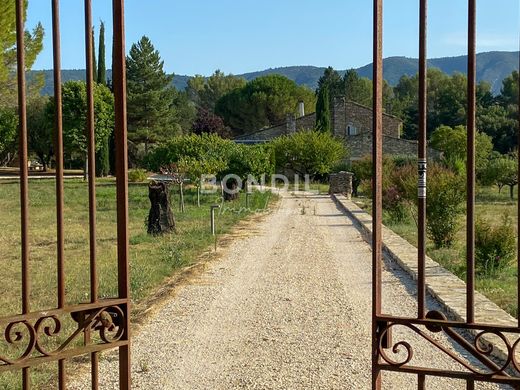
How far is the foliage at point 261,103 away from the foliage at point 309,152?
21354 millimetres

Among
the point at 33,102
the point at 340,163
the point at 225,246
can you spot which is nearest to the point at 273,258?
the point at 225,246

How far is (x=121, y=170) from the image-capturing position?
292 centimetres

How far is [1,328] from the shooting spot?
646 cm

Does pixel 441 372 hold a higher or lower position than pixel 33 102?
lower

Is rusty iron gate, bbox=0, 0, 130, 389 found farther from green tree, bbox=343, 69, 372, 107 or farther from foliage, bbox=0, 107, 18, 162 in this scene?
green tree, bbox=343, 69, 372, 107

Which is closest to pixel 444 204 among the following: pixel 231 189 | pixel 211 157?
pixel 211 157

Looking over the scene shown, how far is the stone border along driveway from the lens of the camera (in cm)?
588

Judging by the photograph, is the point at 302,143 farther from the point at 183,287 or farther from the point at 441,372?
the point at 441,372

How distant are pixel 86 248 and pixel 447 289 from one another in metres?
6.99

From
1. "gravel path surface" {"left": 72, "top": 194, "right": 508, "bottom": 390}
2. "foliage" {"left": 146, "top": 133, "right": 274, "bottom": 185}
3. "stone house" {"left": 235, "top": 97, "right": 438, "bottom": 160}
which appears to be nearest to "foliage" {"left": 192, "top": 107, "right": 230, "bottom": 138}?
"stone house" {"left": 235, "top": 97, "right": 438, "bottom": 160}

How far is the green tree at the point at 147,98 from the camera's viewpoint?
145 feet

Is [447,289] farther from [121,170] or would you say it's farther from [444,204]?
[121,170]

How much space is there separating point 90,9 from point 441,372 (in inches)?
78.6

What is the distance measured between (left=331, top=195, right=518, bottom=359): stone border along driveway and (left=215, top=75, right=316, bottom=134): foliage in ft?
141
